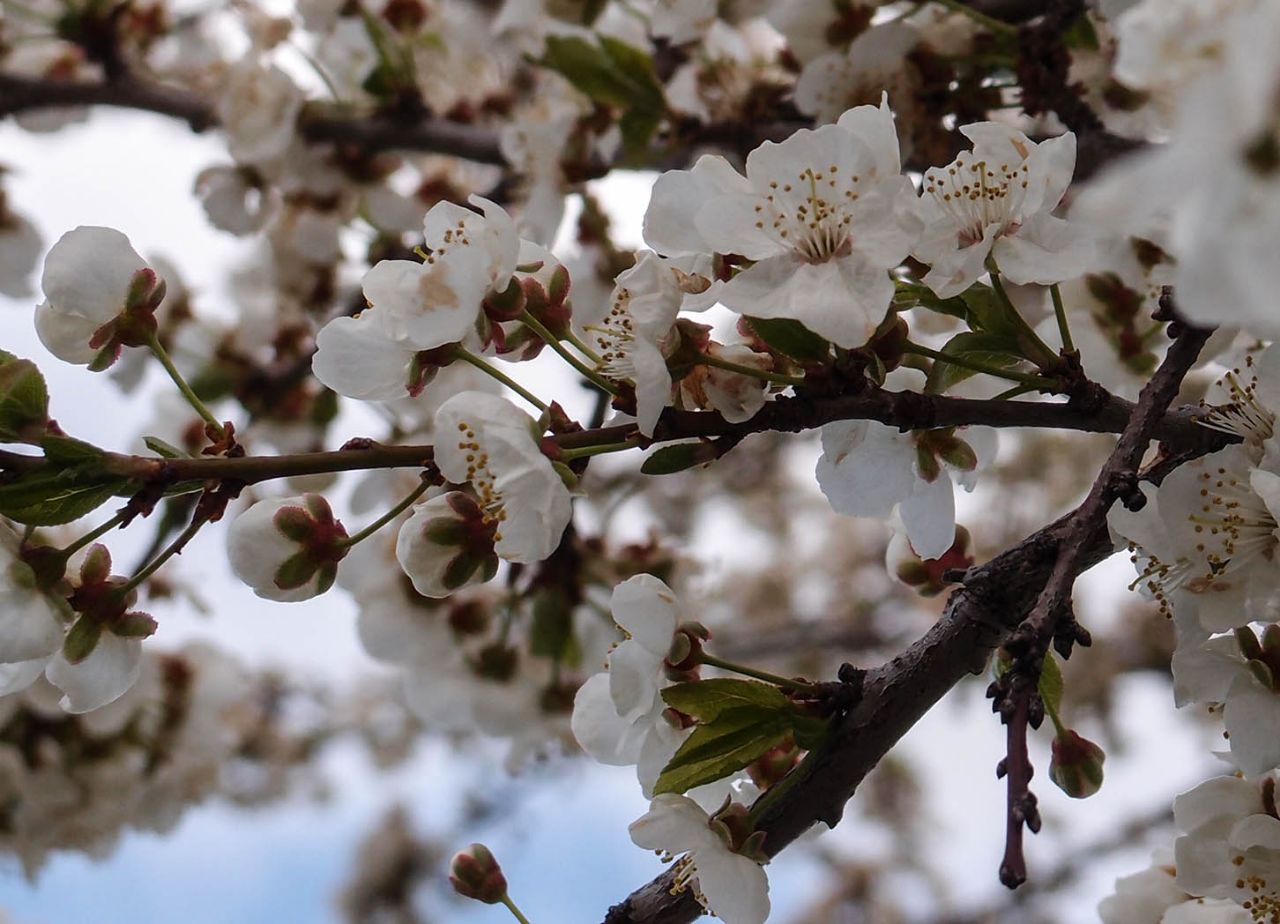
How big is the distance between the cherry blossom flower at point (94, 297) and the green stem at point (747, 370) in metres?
0.34

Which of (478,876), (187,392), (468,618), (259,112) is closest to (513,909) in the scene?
(478,876)

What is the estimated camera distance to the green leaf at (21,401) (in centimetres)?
62

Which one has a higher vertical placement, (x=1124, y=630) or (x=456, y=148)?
(x=456, y=148)

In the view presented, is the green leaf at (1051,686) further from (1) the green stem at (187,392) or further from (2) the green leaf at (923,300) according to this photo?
(1) the green stem at (187,392)

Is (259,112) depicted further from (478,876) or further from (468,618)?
(478,876)

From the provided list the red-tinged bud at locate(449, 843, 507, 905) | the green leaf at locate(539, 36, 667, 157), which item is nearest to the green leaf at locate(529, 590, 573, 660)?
the green leaf at locate(539, 36, 667, 157)

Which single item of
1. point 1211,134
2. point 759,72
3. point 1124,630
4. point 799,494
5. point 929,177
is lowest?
point 799,494

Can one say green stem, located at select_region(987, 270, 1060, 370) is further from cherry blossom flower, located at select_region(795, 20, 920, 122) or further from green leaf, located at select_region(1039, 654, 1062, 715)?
cherry blossom flower, located at select_region(795, 20, 920, 122)

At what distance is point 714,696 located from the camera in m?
0.69

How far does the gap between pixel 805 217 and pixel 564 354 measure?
146 mm

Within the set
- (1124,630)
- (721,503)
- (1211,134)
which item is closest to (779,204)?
(1211,134)

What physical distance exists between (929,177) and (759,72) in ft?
2.32

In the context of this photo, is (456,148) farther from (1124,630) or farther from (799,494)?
(799,494)

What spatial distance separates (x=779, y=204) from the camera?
667 mm
